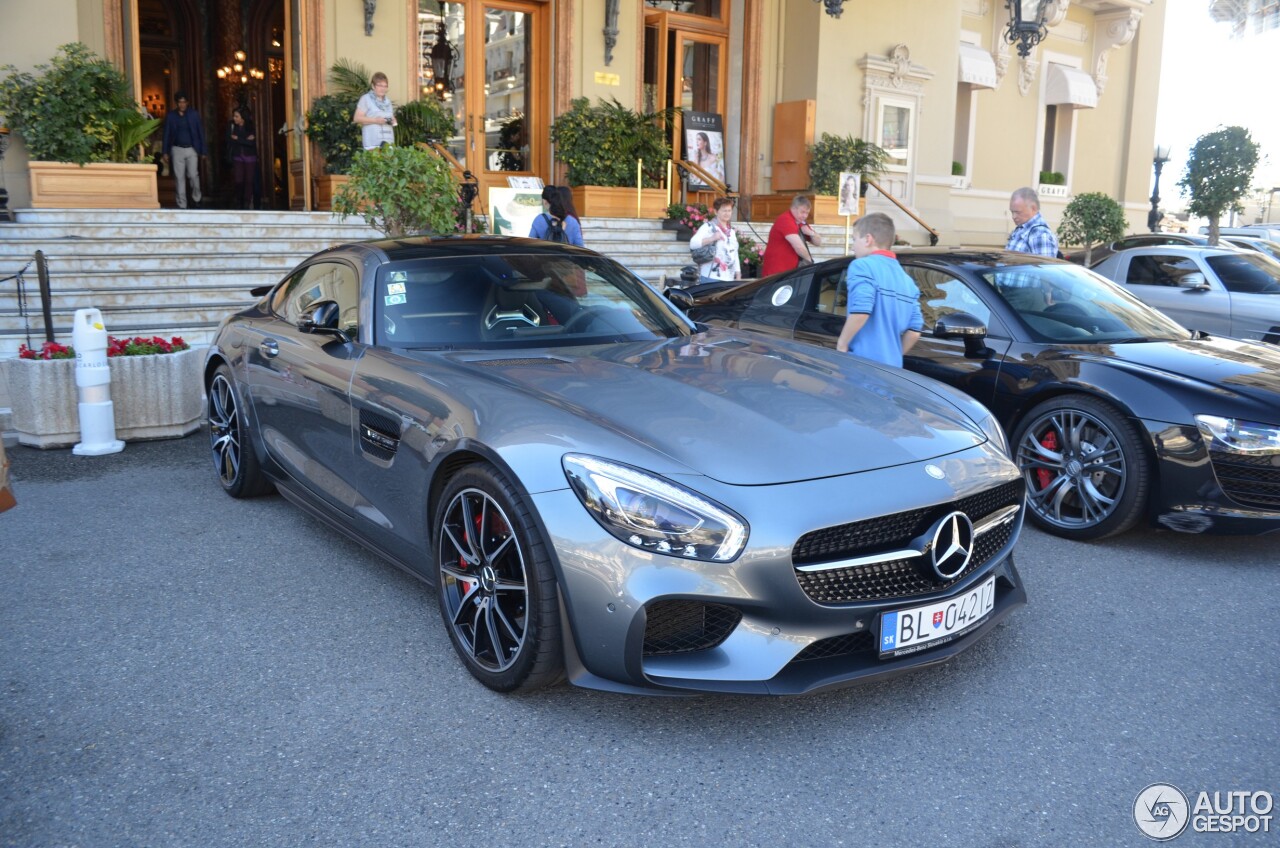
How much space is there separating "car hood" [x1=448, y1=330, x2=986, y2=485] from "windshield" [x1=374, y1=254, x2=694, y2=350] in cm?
21

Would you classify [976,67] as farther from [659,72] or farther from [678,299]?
[678,299]

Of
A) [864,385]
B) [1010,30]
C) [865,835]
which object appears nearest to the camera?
[865,835]

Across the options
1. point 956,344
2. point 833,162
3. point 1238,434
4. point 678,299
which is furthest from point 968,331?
point 833,162

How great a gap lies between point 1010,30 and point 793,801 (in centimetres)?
1564

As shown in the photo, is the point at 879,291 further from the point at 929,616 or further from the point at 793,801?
the point at 793,801

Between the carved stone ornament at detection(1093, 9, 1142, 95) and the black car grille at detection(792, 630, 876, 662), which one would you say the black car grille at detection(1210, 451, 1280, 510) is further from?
the carved stone ornament at detection(1093, 9, 1142, 95)

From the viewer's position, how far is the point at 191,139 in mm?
14086

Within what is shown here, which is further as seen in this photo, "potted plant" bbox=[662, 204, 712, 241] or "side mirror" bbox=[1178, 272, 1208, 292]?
"potted plant" bbox=[662, 204, 712, 241]

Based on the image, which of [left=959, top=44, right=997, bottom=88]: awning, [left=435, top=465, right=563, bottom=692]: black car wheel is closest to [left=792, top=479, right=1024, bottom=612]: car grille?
[left=435, top=465, right=563, bottom=692]: black car wheel

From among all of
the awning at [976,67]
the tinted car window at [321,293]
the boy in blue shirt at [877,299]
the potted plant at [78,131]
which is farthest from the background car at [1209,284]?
the awning at [976,67]

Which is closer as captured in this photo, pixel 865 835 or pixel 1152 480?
pixel 865 835

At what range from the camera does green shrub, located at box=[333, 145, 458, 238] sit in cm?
797

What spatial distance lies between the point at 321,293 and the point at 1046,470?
366cm

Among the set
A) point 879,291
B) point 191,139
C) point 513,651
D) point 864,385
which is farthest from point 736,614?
point 191,139
